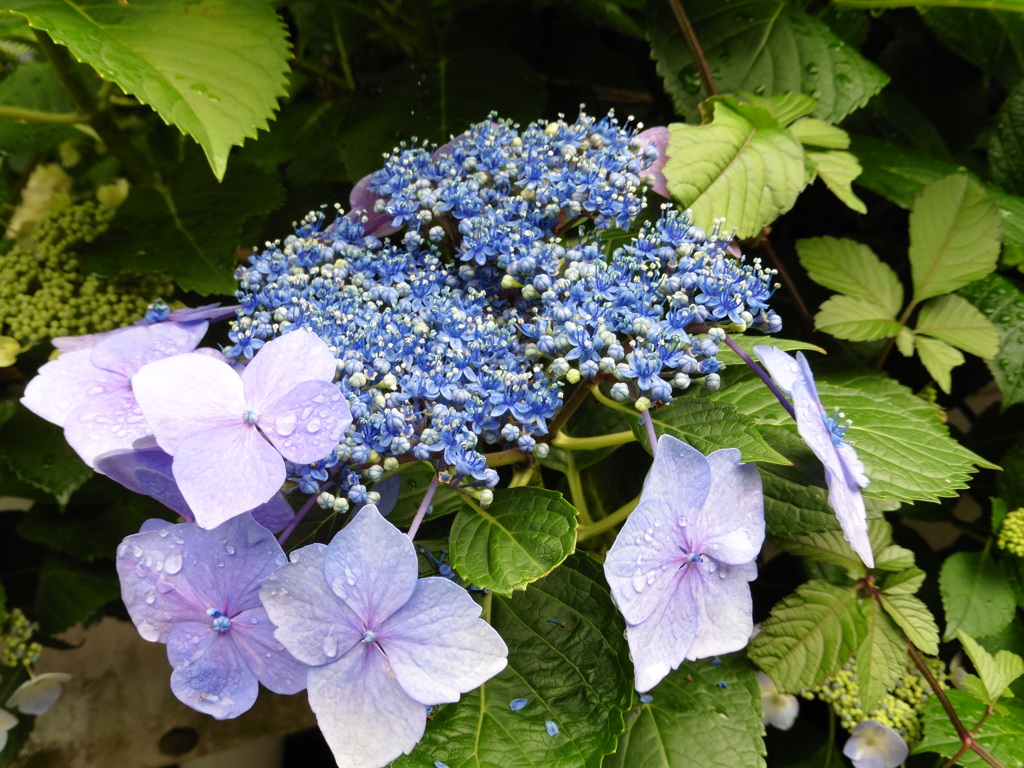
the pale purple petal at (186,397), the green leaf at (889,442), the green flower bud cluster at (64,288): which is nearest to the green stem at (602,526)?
the green leaf at (889,442)

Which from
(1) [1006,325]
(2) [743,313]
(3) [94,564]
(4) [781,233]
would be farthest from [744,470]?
(3) [94,564]

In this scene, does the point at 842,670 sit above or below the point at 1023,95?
below

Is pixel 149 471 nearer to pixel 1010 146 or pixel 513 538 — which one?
pixel 513 538

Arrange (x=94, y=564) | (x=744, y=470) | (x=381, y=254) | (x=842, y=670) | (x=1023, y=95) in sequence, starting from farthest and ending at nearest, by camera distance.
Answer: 1. (x=94, y=564)
2. (x=1023, y=95)
3. (x=842, y=670)
4. (x=381, y=254)
5. (x=744, y=470)

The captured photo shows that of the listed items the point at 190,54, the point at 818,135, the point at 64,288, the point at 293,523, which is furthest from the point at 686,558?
the point at 64,288

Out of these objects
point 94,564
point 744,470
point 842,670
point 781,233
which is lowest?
point 94,564

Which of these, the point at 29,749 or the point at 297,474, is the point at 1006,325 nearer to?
the point at 297,474

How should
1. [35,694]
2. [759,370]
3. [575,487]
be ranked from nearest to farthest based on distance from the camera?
[759,370] → [575,487] → [35,694]
